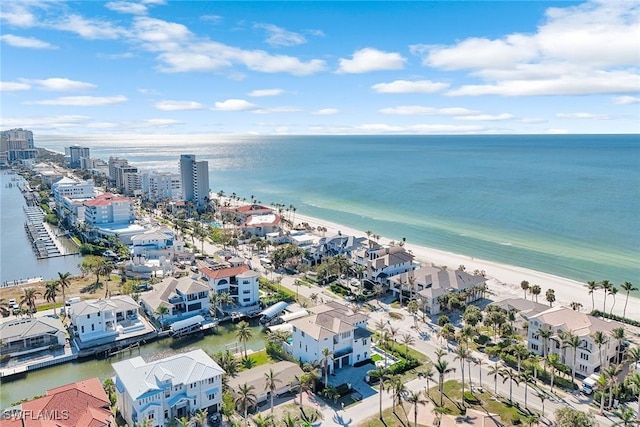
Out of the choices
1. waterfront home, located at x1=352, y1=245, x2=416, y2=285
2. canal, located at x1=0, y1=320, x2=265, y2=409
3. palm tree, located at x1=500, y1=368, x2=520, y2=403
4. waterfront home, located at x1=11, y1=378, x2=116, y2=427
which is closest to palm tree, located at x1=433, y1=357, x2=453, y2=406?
palm tree, located at x1=500, y1=368, x2=520, y2=403

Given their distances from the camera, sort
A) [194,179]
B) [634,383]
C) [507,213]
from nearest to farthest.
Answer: [634,383]
[507,213]
[194,179]

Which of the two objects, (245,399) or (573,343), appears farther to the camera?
(573,343)

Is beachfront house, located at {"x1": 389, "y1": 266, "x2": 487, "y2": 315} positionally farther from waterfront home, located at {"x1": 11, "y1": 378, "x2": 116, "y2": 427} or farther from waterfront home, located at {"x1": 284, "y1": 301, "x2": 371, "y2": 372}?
waterfront home, located at {"x1": 11, "y1": 378, "x2": 116, "y2": 427}

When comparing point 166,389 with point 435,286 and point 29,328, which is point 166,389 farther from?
point 435,286

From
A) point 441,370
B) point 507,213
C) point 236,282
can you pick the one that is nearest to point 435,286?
point 441,370

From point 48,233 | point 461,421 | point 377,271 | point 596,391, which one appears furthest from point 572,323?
point 48,233

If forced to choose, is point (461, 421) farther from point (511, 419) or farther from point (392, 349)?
point (392, 349)

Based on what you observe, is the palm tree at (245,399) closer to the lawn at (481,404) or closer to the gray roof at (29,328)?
the lawn at (481,404)
